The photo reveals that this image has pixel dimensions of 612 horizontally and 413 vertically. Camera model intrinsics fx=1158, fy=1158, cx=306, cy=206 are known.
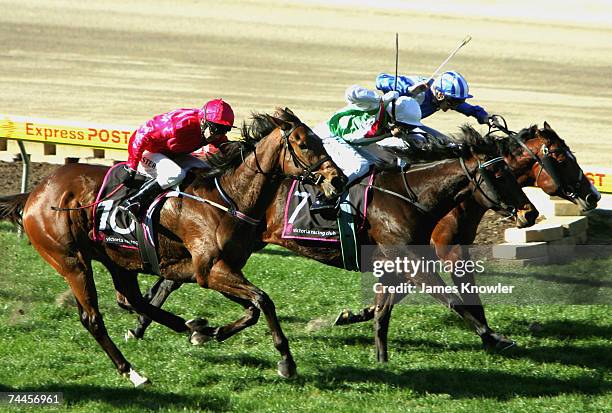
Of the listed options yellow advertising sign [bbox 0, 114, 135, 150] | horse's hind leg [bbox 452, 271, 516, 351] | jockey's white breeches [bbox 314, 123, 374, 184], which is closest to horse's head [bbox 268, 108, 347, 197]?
jockey's white breeches [bbox 314, 123, 374, 184]

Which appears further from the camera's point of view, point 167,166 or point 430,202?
point 430,202

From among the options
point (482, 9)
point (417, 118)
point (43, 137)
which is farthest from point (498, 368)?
point (482, 9)

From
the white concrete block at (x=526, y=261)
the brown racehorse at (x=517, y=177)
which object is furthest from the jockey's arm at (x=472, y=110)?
the white concrete block at (x=526, y=261)

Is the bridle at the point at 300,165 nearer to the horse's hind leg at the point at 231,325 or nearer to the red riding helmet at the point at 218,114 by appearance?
the red riding helmet at the point at 218,114

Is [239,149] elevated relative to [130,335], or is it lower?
elevated

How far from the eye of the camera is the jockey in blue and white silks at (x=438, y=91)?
962 cm

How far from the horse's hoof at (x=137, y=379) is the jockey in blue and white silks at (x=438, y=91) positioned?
3408 millimetres

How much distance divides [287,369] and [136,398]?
1.02 m

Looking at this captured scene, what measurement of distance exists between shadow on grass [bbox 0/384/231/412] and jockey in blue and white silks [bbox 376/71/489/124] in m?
3.46

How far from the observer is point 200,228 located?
789 centimetres

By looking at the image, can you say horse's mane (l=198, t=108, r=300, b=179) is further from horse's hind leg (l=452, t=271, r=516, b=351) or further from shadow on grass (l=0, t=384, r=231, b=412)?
horse's hind leg (l=452, t=271, r=516, b=351)

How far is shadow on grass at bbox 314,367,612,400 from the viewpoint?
7.61m

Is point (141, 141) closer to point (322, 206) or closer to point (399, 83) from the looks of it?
point (322, 206)

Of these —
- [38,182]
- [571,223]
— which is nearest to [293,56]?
[38,182]
